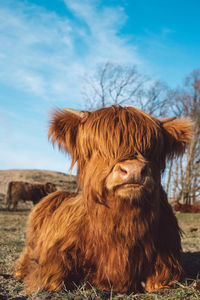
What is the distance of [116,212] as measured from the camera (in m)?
1.93

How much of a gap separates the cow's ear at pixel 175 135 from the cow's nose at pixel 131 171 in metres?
0.63

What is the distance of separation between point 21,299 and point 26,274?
2.10 ft

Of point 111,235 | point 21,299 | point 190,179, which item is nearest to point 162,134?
point 111,235

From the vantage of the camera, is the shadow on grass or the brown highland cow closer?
the brown highland cow

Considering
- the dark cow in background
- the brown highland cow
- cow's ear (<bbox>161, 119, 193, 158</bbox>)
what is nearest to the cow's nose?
the brown highland cow

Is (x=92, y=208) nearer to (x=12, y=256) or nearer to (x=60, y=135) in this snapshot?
(x=60, y=135)

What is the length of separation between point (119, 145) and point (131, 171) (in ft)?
1.04

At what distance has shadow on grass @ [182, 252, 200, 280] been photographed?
8.40 ft

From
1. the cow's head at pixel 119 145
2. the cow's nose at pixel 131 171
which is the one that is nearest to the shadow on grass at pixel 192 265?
the cow's head at pixel 119 145

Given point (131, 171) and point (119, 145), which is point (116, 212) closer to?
point (131, 171)

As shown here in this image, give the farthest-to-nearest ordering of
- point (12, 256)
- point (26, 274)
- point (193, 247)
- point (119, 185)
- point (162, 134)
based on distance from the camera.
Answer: point (193, 247), point (12, 256), point (26, 274), point (162, 134), point (119, 185)

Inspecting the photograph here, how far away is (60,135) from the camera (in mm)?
2389

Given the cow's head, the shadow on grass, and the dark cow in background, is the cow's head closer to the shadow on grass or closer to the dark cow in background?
the shadow on grass

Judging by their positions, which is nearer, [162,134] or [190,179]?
[162,134]
